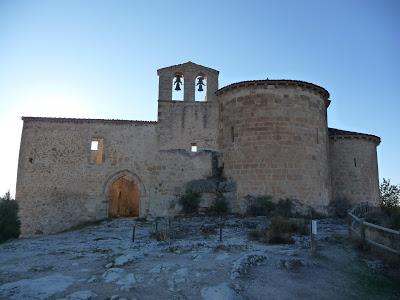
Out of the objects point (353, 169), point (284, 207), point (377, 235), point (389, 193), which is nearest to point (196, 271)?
point (377, 235)

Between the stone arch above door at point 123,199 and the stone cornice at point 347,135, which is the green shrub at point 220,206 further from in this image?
the stone cornice at point 347,135

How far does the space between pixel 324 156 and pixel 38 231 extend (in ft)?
44.8

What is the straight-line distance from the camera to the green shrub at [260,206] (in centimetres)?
1638

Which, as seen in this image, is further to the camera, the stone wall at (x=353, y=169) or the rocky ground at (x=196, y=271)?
the stone wall at (x=353, y=169)

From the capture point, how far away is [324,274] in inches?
348

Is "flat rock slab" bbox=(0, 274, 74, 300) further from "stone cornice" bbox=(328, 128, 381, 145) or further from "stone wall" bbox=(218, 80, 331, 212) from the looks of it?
"stone cornice" bbox=(328, 128, 381, 145)

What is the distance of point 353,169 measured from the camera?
64.9 feet

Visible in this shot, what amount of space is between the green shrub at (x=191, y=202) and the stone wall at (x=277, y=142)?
5.67 ft

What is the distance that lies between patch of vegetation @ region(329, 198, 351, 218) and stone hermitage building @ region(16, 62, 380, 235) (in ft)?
1.05

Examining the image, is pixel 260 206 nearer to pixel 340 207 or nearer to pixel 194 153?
pixel 194 153

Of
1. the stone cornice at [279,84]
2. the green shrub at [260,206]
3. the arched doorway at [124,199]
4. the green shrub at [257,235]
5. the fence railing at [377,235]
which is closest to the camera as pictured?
the fence railing at [377,235]

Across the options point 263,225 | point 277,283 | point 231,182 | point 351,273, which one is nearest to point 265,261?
point 277,283

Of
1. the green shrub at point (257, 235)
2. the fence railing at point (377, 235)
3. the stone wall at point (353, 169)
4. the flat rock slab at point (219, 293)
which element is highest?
the stone wall at point (353, 169)

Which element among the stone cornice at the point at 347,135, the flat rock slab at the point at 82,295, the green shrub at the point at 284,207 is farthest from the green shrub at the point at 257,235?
the stone cornice at the point at 347,135
